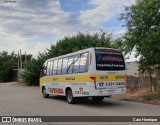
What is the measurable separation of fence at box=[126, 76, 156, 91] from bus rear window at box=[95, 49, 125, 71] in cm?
531

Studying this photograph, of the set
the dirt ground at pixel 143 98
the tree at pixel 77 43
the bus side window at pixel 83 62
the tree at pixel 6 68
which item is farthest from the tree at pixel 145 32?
the tree at pixel 6 68

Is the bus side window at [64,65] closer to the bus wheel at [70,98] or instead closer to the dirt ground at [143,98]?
the bus wheel at [70,98]

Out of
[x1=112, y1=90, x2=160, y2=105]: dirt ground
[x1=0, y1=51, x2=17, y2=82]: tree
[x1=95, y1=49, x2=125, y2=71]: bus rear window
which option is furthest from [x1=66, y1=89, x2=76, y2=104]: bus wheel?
[x1=0, y1=51, x2=17, y2=82]: tree

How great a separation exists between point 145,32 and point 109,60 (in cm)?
364

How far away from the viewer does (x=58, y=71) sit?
69.3 ft

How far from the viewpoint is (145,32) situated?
20.1m

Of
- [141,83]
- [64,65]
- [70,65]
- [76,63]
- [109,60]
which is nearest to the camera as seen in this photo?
[109,60]

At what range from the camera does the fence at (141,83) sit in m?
22.9

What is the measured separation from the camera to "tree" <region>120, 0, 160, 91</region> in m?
19.2

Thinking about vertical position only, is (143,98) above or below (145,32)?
below

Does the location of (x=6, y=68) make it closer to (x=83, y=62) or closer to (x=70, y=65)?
(x=70, y=65)

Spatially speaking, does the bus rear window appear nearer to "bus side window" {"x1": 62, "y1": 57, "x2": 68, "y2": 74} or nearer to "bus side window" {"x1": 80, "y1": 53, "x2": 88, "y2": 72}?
"bus side window" {"x1": 80, "y1": 53, "x2": 88, "y2": 72}

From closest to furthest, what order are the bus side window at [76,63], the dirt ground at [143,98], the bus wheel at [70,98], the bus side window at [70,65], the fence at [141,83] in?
the bus side window at [76,63], the bus wheel at [70,98], the dirt ground at [143,98], the bus side window at [70,65], the fence at [141,83]

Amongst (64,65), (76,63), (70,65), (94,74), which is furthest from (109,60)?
(64,65)
